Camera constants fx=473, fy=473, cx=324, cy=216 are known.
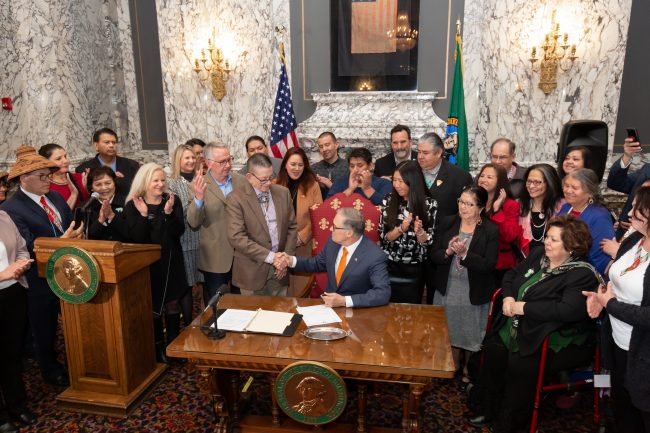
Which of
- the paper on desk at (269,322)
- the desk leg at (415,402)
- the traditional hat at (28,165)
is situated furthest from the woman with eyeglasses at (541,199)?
the traditional hat at (28,165)

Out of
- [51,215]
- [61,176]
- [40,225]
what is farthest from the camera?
[61,176]

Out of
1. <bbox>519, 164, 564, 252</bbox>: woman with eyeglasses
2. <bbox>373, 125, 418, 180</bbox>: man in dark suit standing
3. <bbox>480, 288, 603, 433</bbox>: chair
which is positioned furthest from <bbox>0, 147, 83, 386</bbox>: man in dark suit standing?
<bbox>519, 164, 564, 252</bbox>: woman with eyeglasses

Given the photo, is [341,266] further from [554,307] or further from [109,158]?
[109,158]

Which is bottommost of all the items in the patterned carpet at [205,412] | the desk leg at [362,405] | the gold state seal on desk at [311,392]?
the patterned carpet at [205,412]

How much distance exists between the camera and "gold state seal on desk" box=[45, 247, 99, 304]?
3252 mm

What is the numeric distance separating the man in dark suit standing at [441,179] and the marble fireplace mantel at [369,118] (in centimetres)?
246

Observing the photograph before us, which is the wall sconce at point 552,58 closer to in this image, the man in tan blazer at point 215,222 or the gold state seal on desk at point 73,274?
the man in tan blazer at point 215,222

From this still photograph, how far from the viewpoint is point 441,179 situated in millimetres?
4461

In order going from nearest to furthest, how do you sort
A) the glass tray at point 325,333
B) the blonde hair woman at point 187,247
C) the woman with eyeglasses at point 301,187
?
the glass tray at point 325,333 → the blonde hair woman at point 187,247 → the woman with eyeglasses at point 301,187

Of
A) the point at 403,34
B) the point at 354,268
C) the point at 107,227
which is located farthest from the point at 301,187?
the point at 403,34

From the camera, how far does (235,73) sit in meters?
7.44

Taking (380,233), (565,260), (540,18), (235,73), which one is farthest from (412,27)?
(565,260)

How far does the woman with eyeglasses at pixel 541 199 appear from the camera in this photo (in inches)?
155

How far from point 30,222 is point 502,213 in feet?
12.5
